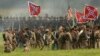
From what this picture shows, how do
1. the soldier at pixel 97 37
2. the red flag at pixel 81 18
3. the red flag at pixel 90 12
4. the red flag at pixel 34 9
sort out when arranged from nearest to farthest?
the soldier at pixel 97 37 → the red flag at pixel 90 12 → the red flag at pixel 34 9 → the red flag at pixel 81 18

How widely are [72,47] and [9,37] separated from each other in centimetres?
611

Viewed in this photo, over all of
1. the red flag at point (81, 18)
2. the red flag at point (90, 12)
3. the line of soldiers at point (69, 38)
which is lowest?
the line of soldiers at point (69, 38)

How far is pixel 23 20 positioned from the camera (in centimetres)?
8362

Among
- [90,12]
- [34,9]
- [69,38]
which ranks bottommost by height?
[69,38]

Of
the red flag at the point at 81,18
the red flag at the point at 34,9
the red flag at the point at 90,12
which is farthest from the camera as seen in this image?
the red flag at the point at 81,18

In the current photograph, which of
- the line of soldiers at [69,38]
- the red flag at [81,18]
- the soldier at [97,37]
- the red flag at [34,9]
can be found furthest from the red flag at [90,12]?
the red flag at [34,9]

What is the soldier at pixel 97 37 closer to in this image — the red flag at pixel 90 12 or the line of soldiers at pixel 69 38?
the line of soldiers at pixel 69 38

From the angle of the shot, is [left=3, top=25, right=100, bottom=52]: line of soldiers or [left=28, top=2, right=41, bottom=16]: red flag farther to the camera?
[left=28, top=2, right=41, bottom=16]: red flag

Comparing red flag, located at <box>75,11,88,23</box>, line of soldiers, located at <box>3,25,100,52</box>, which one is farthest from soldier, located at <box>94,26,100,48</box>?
red flag, located at <box>75,11,88,23</box>

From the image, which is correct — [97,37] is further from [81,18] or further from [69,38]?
[81,18]

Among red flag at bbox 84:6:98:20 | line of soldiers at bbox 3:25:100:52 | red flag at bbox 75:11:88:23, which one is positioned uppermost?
red flag at bbox 84:6:98:20

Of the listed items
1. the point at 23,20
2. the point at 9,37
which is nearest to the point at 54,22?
the point at 23,20

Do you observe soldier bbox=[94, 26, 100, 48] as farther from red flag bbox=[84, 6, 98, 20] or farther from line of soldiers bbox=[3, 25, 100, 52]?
red flag bbox=[84, 6, 98, 20]

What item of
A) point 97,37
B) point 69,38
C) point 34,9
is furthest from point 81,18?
point 69,38
